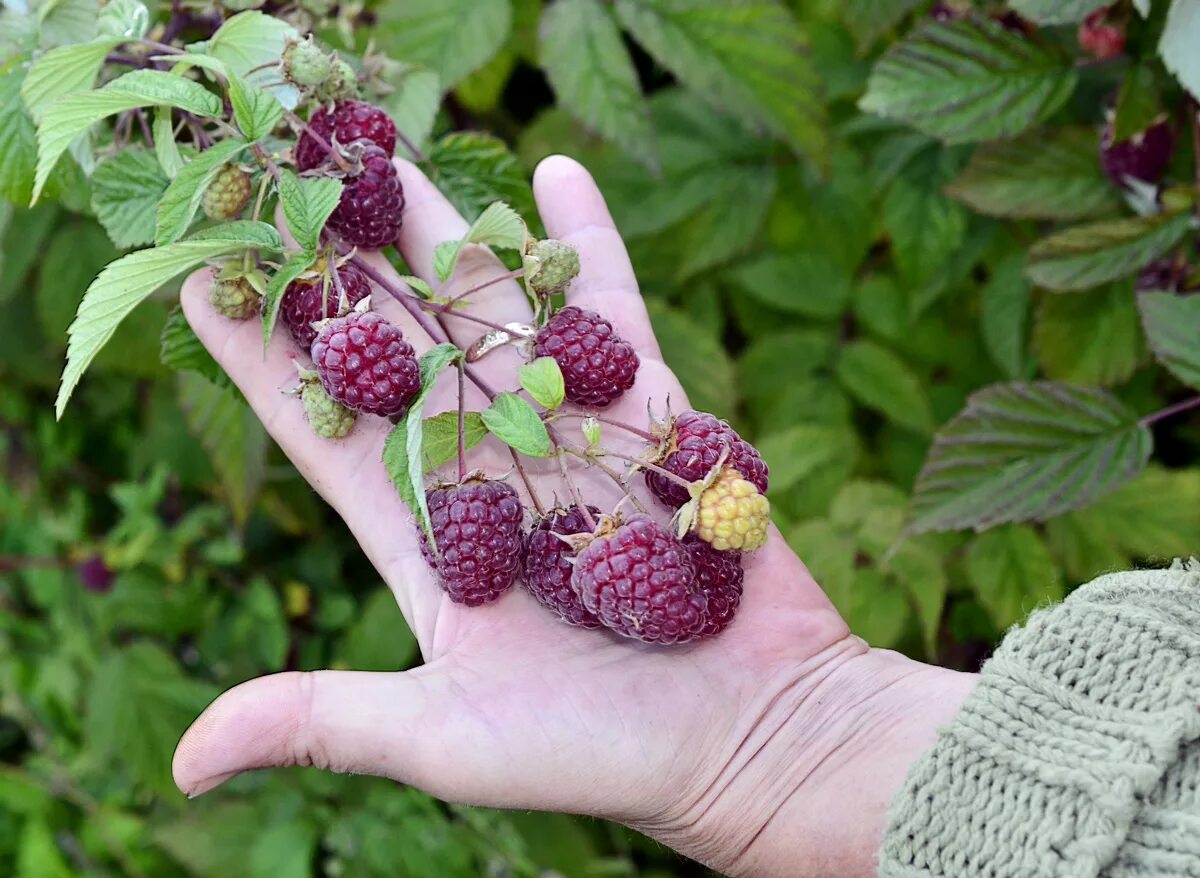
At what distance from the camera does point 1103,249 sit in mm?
1390

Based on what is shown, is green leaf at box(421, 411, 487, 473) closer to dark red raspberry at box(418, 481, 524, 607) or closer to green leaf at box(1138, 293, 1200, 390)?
dark red raspberry at box(418, 481, 524, 607)

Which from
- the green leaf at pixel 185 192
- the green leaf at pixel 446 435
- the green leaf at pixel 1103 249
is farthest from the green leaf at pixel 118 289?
the green leaf at pixel 1103 249

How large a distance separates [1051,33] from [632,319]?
819 millimetres

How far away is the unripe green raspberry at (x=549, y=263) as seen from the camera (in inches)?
46.1

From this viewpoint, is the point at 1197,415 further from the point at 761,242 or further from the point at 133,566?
the point at 133,566

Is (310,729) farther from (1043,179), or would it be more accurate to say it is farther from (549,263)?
(1043,179)

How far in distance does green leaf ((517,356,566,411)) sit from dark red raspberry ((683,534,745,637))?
20cm

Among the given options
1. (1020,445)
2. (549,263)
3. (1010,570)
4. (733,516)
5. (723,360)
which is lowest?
(1010,570)

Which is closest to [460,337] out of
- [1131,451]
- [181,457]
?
[1131,451]

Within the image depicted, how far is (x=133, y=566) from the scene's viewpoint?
203 cm

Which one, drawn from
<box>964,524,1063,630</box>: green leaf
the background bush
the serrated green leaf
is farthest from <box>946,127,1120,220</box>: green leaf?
<box>964,524,1063,630</box>: green leaf

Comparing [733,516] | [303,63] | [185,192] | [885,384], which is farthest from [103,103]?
[885,384]

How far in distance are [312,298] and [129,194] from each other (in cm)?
23

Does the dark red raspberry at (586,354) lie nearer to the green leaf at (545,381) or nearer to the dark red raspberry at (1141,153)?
the green leaf at (545,381)
